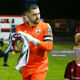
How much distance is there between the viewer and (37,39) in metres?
4.33

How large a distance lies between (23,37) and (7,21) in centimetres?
1898

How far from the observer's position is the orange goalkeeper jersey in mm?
4440

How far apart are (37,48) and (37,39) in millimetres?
291

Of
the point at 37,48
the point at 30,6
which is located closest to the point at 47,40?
the point at 37,48

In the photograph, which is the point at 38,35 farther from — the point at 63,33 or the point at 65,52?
the point at 63,33

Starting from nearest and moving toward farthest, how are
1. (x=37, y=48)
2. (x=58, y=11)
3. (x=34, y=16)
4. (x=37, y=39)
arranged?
(x=34, y=16), (x=37, y=39), (x=37, y=48), (x=58, y=11)

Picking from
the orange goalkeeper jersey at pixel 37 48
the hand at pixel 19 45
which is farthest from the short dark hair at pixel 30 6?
the hand at pixel 19 45

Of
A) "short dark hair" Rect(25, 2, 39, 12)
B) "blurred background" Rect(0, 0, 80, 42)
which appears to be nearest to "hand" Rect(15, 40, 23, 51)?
"short dark hair" Rect(25, 2, 39, 12)

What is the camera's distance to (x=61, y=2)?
1585 inches

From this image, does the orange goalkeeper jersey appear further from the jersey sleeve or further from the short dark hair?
the short dark hair

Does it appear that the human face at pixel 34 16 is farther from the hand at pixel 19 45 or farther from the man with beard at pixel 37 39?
the hand at pixel 19 45

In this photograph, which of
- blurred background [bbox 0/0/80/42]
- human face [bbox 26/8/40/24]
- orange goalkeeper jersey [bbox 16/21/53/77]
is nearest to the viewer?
human face [bbox 26/8/40/24]

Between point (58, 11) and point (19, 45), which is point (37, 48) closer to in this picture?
point (19, 45)

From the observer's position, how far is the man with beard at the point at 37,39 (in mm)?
4262
